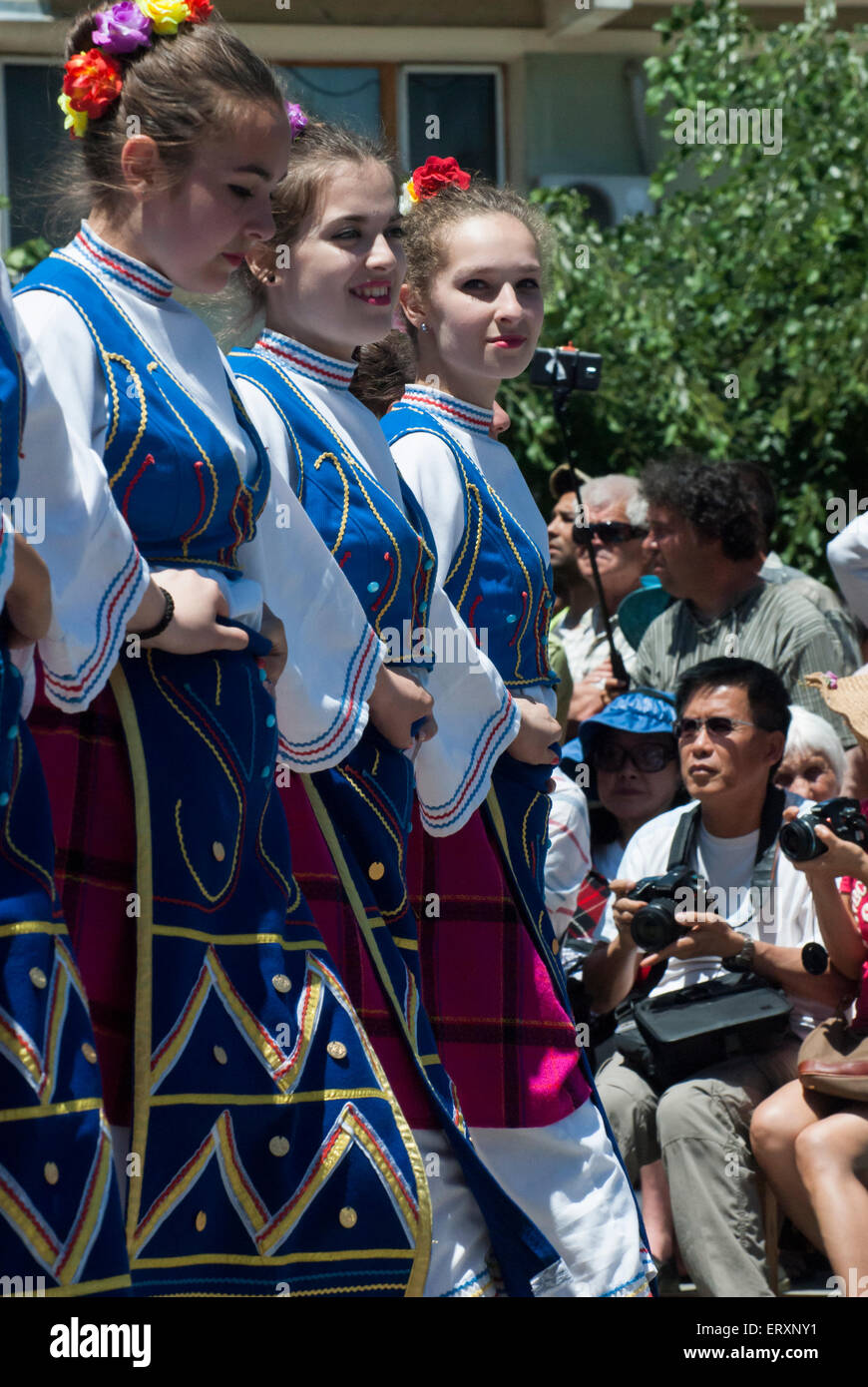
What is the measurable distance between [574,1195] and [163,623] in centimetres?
140

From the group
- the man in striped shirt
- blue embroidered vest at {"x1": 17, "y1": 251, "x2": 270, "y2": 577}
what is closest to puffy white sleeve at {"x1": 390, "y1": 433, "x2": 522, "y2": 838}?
blue embroidered vest at {"x1": 17, "y1": 251, "x2": 270, "y2": 577}

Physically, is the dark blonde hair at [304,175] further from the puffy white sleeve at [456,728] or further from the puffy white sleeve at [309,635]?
the puffy white sleeve at [456,728]

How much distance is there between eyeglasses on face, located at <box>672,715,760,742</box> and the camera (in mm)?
4703

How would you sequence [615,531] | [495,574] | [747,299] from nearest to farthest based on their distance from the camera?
1. [495,574]
2. [615,531]
3. [747,299]

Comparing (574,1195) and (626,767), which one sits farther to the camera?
(626,767)

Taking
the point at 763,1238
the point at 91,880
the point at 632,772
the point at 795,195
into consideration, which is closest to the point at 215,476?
the point at 91,880

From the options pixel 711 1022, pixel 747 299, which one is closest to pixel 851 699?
pixel 711 1022

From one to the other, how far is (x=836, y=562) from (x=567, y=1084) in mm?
1772

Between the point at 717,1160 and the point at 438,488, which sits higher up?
the point at 438,488

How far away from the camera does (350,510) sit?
298 centimetres

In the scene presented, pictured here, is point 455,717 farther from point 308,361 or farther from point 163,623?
point 163,623
